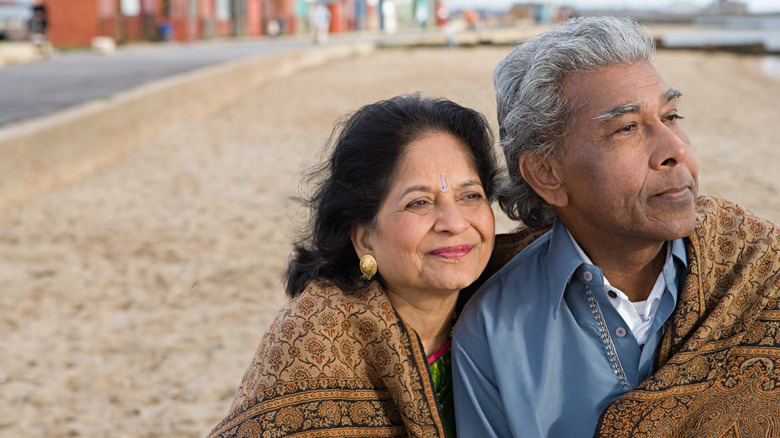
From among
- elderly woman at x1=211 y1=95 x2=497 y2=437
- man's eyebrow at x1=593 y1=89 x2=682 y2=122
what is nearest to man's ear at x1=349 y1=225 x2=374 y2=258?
elderly woman at x1=211 y1=95 x2=497 y2=437

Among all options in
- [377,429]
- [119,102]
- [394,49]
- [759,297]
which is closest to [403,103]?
[377,429]

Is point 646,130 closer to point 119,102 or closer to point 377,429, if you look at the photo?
point 377,429

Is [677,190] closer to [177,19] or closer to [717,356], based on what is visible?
[717,356]

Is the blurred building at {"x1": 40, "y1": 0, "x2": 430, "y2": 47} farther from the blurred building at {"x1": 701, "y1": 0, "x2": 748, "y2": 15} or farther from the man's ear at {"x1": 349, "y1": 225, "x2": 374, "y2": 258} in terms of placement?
the blurred building at {"x1": 701, "y1": 0, "x2": 748, "y2": 15}

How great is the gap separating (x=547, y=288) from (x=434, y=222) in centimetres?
36

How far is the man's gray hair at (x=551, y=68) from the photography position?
224 cm

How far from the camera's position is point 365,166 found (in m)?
2.41

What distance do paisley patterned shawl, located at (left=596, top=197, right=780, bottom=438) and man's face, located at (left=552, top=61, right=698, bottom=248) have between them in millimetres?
136

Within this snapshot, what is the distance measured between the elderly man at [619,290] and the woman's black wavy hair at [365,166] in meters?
0.17

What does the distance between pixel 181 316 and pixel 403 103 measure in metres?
3.32

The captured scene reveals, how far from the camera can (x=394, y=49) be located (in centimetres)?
3588

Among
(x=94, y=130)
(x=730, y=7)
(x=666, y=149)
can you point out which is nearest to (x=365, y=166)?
(x=666, y=149)

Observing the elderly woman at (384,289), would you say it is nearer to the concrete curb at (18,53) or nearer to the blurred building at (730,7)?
the concrete curb at (18,53)

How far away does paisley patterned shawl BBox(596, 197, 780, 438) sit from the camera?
2.03 meters
